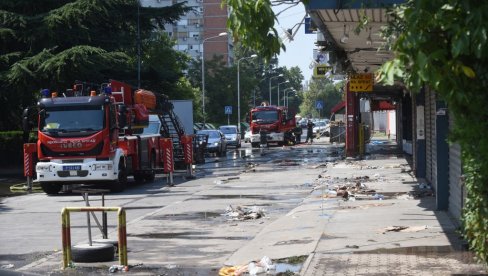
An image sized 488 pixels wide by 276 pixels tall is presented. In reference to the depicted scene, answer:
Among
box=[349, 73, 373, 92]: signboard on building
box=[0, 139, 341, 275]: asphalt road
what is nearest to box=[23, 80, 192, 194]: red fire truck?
box=[0, 139, 341, 275]: asphalt road

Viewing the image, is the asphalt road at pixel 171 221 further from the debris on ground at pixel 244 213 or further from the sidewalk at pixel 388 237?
the sidewalk at pixel 388 237

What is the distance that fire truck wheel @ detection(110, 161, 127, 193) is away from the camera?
25719 mm

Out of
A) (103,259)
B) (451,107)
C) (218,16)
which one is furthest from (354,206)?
(218,16)

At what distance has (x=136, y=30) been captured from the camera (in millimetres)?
44812

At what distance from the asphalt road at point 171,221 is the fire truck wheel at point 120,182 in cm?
36

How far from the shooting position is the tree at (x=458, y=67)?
6555 mm

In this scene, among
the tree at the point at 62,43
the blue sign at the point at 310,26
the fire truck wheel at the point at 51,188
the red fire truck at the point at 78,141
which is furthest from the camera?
the tree at the point at 62,43

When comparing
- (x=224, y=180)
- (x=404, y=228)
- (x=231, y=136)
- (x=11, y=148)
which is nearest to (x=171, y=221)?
(x=404, y=228)

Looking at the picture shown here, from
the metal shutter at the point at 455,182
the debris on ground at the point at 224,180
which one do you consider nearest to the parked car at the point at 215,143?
the debris on ground at the point at 224,180

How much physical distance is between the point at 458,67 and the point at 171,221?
37.1 ft

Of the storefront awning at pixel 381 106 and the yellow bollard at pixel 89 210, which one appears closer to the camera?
the yellow bollard at pixel 89 210

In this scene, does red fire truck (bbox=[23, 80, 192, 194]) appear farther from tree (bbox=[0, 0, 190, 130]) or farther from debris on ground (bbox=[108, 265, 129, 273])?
debris on ground (bbox=[108, 265, 129, 273])

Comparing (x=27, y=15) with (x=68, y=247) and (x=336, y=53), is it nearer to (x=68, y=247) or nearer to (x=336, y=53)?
(x=336, y=53)

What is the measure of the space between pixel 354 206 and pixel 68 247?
26.0 ft
